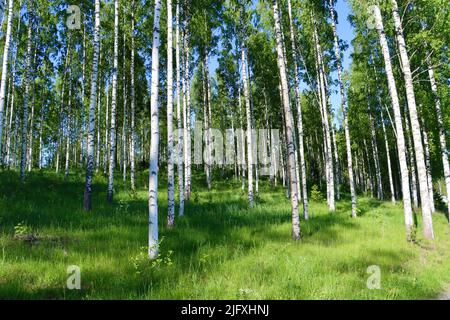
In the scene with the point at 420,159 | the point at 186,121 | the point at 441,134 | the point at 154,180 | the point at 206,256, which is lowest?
the point at 206,256

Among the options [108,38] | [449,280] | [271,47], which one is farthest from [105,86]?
[449,280]

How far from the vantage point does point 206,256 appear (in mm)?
6949

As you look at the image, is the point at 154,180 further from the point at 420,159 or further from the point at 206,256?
the point at 420,159

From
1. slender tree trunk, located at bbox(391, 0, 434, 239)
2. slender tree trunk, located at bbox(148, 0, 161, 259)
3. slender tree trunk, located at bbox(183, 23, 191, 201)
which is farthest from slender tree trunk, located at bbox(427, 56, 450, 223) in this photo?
slender tree trunk, located at bbox(148, 0, 161, 259)

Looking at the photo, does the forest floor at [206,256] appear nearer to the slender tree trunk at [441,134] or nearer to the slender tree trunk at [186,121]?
the slender tree trunk at [186,121]

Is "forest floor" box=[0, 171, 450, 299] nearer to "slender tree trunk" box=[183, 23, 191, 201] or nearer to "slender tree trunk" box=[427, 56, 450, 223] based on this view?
"slender tree trunk" box=[183, 23, 191, 201]

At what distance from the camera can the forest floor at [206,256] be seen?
540 cm

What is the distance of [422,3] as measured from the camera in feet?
49.9

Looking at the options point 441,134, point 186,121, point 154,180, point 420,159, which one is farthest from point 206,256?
point 441,134

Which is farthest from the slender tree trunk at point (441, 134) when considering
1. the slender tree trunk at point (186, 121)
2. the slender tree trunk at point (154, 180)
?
the slender tree trunk at point (154, 180)

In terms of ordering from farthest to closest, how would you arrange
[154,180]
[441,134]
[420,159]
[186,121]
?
[441,134], [186,121], [420,159], [154,180]

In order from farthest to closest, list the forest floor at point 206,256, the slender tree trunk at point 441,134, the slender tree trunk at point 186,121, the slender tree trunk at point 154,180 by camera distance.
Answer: the slender tree trunk at point 441,134
the slender tree trunk at point 186,121
the slender tree trunk at point 154,180
the forest floor at point 206,256

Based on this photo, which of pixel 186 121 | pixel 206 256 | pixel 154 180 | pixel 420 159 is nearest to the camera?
pixel 206 256
